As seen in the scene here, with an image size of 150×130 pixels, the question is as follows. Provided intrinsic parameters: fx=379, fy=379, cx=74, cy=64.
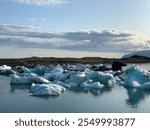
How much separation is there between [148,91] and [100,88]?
134 centimetres

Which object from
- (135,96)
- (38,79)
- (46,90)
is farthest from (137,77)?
(46,90)

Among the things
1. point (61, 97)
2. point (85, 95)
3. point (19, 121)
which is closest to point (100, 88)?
point (85, 95)

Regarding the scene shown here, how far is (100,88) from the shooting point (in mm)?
10242

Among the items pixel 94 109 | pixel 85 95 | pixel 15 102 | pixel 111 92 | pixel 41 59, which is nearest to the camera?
pixel 94 109

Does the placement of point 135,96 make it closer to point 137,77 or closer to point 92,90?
point 92,90

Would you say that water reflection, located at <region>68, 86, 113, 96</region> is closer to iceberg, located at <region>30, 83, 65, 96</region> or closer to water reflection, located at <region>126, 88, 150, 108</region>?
water reflection, located at <region>126, 88, 150, 108</region>

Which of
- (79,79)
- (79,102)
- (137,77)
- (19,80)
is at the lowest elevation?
(79,102)

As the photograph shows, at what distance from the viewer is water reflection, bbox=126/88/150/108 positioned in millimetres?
7745

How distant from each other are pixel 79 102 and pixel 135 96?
1754 mm

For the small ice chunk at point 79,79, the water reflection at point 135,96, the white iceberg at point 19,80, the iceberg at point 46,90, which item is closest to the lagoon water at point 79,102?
the water reflection at point 135,96

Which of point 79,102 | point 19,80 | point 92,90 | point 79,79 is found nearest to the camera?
point 79,102

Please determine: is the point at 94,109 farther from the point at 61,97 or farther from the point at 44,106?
the point at 61,97

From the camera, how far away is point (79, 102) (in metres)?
7.63

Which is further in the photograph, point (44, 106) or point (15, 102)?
point (15, 102)
